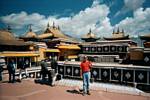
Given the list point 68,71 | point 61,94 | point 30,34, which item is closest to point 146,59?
point 68,71

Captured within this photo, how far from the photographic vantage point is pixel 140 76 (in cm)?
1301

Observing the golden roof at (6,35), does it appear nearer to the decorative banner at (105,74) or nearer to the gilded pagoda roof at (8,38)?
the gilded pagoda roof at (8,38)

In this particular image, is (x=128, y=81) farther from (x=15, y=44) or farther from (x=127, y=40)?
(x=127, y=40)

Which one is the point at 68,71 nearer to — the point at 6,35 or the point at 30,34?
the point at 6,35

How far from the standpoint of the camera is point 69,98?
26.0 feet

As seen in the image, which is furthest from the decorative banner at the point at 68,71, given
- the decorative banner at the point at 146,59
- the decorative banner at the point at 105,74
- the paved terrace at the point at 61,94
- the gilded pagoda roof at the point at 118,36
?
the gilded pagoda roof at the point at 118,36

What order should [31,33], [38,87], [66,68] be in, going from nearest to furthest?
[38,87], [66,68], [31,33]

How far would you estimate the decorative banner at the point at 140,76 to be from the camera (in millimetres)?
12815

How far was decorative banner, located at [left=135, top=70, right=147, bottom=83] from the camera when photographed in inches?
505

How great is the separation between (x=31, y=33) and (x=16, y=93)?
27.2 meters

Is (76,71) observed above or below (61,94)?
above

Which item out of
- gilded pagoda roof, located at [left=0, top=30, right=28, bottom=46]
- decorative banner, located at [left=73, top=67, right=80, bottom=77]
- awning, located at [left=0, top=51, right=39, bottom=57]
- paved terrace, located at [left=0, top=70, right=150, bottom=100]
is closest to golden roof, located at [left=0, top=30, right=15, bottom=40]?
gilded pagoda roof, located at [left=0, top=30, right=28, bottom=46]

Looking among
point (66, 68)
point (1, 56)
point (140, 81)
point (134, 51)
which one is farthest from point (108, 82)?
point (1, 56)

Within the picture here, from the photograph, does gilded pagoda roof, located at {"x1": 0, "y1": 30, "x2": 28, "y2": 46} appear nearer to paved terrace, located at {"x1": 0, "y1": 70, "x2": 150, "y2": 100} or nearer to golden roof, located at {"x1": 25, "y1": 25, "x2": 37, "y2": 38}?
golden roof, located at {"x1": 25, "y1": 25, "x2": 37, "y2": 38}
